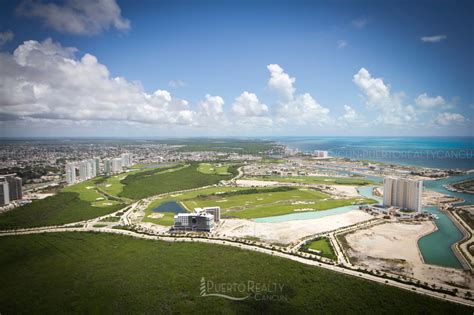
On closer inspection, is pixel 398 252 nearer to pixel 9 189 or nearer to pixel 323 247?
pixel 323 247

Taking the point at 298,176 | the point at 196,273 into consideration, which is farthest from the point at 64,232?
the point at 298,176

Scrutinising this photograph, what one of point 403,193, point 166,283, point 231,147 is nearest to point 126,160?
point 403,193

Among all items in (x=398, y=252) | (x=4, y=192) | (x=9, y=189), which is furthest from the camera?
(x=9, y=189)

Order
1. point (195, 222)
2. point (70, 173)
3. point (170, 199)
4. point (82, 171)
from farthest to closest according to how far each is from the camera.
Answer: point (82, 171)
point (70, 173)
point (170, 199)
point (195, 222)

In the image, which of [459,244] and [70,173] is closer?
[459,244]

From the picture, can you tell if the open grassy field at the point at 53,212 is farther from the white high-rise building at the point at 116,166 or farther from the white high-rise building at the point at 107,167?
the white high-rise building at the point at 116,166

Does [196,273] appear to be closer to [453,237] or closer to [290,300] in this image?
[290,300]

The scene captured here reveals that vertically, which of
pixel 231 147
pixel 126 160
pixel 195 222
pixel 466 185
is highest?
pixel 231 147
